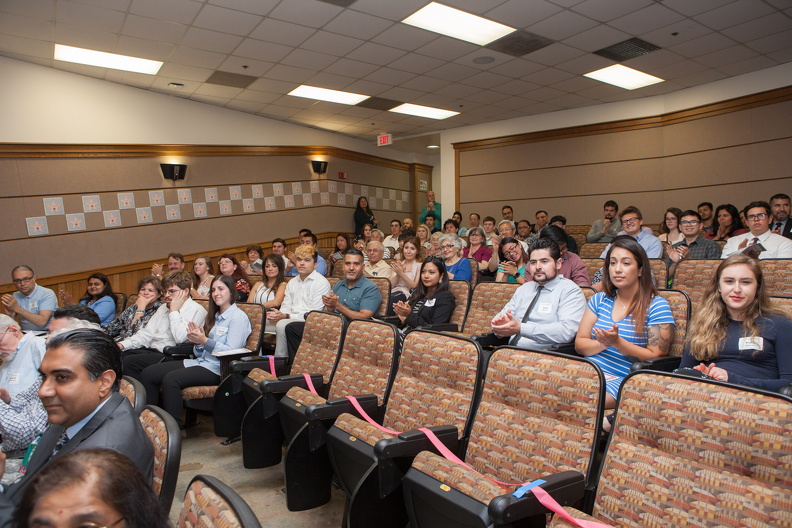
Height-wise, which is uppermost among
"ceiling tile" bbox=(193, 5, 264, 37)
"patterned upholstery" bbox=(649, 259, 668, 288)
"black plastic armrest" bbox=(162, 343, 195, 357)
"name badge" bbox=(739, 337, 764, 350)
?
"ceiling tile" bbox=(193, 5, 264, 37)

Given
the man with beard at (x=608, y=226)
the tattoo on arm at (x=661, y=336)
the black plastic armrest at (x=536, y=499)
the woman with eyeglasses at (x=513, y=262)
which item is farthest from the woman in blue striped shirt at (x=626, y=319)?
the man with beard at (x=608, y=226)

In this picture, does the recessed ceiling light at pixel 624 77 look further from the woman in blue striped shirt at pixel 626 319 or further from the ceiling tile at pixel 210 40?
the woman in blue striped shirt at pixel 626 319

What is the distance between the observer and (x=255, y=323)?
11.5 feet

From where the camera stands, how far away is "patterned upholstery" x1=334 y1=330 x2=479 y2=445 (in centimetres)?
186

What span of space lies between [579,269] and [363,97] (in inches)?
198

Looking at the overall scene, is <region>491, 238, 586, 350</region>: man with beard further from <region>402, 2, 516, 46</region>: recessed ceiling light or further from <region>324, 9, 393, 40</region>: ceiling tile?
<region>324, 9, 393, 40</region>: ceiling tile

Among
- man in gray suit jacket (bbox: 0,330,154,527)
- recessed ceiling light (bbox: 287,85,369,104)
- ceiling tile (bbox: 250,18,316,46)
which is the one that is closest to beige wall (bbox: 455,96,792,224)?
recessed ceiling light (bbox: 287,85,369,104)

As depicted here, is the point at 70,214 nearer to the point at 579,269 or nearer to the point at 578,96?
the point at 579,269

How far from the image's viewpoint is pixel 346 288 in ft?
13.6

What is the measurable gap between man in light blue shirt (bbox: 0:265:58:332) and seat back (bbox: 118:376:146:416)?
157 inches

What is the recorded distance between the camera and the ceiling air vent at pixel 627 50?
5.48 metres

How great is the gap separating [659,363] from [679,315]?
39 centimetres

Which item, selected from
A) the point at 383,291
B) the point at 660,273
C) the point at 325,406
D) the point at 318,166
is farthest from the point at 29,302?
the point at 660,273

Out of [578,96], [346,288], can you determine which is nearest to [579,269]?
[346,288]
